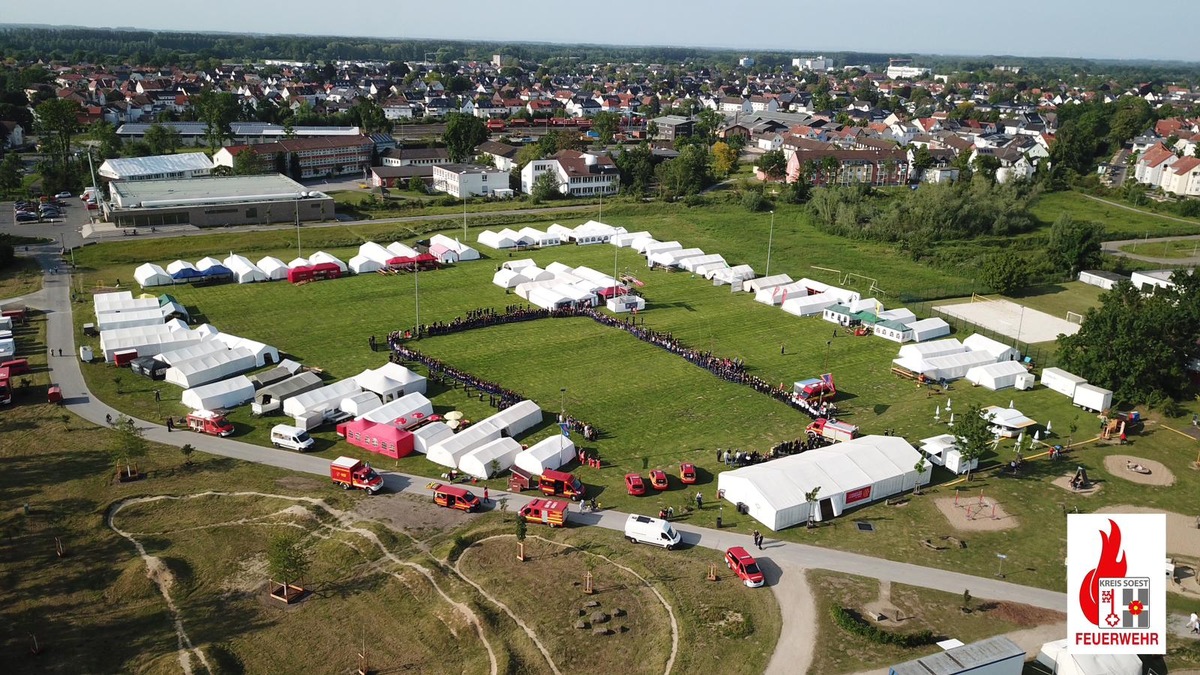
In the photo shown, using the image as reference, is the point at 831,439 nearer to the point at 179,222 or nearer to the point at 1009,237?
the point at 1009,237

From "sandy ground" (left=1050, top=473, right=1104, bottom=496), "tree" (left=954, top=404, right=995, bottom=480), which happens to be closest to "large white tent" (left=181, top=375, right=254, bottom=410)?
"tree" (left=954, top=404, right=995, bottom=480)

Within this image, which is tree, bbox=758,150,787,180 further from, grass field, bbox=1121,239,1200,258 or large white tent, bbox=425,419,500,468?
large white tent, bbox=425,419,500,468

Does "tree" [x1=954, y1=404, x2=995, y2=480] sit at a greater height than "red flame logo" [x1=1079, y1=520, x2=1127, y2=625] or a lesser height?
lesser

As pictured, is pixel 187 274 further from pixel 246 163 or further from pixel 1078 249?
pixel 1078 249

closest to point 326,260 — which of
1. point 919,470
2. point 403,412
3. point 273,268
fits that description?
point 273,268

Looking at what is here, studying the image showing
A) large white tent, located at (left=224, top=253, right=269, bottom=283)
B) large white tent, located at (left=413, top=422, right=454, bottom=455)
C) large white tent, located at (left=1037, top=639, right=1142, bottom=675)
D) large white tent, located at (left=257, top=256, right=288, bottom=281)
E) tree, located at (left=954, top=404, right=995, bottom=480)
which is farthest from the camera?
large white tent, located at (left=257, top=256, right=288, bottom=281)

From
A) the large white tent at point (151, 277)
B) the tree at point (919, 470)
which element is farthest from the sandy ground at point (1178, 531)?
the large white tent at point (151, 277)
